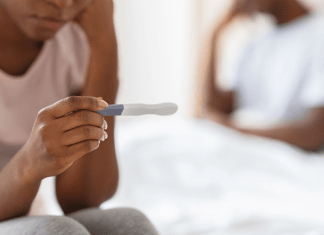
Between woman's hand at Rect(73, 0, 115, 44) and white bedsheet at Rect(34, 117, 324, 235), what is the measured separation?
0.10 meters

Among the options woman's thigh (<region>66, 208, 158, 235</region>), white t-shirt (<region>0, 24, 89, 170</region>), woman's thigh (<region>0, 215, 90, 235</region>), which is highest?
white t-shirt (<region>0, 24, 89, 170</region>)

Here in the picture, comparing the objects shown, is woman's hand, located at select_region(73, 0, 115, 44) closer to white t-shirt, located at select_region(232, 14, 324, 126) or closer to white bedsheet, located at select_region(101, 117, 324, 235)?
white bedsheet, located at select_region(101, 117, 324, 235)

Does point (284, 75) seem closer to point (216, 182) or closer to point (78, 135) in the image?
point (216, 182)

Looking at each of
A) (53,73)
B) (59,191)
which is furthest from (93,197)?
(53,73)

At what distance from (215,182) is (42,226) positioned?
1.18ft

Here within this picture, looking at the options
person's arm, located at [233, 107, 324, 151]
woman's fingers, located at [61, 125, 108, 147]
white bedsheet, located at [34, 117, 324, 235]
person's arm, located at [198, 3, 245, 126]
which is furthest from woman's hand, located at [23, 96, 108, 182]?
person's arm, located at [198, 3, 245, 126]

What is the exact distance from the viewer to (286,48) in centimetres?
85

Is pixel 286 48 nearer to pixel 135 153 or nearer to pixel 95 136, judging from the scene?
pixel 135 153

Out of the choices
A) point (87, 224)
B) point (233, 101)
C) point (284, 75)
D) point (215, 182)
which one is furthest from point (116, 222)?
point (233, 101)

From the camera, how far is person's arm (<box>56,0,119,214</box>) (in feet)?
0.94

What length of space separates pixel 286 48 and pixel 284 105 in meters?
0.15

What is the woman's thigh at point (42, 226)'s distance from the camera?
203 mm

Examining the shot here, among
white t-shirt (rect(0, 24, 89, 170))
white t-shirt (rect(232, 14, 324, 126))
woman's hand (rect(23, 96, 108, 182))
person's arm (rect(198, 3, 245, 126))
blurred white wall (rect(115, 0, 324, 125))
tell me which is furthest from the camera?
person's arm (rect(198, 3, 245, 126))

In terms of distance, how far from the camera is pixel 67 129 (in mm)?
192
